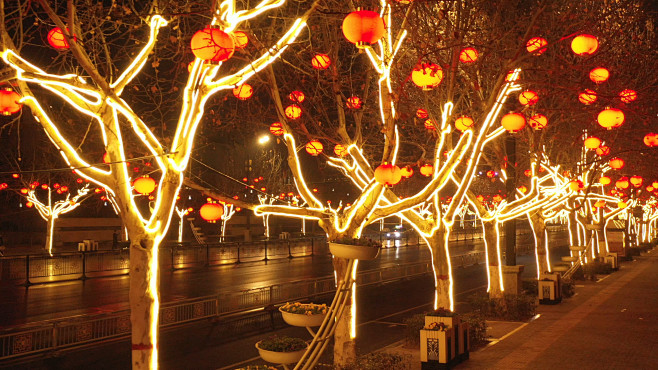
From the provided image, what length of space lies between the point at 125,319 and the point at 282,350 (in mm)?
8432

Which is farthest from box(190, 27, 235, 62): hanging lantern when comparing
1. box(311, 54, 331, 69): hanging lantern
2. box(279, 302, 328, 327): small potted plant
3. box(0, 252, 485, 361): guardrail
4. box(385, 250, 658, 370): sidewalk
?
box(0, 252, 485, 361): guardrail

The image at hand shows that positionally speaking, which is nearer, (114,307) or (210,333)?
(210,333)

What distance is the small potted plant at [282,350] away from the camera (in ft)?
28.7

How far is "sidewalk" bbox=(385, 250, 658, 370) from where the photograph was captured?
12.1 metres

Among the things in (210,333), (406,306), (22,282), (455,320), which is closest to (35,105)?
(455,320)

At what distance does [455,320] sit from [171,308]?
8366 mm

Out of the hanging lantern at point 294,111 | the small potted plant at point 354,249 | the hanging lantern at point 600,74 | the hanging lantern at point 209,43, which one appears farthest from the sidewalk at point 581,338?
the hanging lantern at point 209,43

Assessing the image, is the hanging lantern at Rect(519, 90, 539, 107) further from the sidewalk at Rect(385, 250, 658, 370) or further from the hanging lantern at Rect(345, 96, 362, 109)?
the sidewalk at Rect(385, 250, 658, 370)

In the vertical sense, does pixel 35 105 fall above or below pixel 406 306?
above

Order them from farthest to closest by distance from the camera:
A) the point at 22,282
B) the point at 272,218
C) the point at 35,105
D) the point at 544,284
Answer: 1. the point at 272,218
2. the point at 22,282
3. the point at 544,284
4. the point at 35,105

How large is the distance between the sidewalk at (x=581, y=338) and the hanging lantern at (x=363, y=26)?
735 centimetres

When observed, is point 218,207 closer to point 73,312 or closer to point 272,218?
point 73,312

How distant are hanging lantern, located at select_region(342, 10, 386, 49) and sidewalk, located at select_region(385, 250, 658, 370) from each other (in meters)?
7.35

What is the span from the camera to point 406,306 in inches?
845
